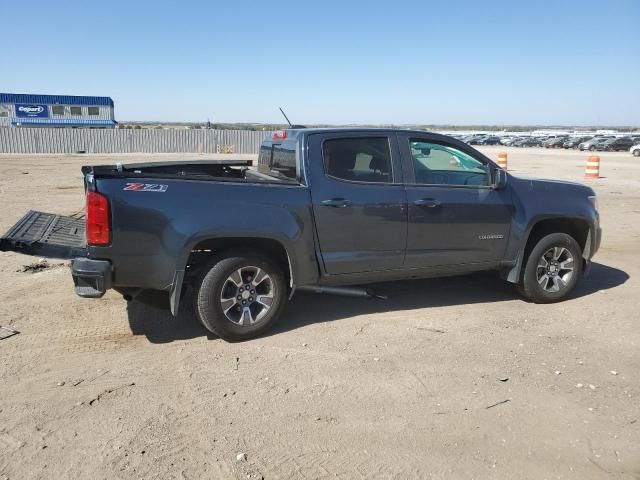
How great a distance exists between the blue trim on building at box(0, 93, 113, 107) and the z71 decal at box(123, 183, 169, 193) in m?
59.1

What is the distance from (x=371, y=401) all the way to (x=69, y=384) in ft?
6.98

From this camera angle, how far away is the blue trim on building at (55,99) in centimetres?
5525

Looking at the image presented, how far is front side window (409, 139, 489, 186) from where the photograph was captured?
5344mm

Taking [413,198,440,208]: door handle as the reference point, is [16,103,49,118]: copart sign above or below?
above

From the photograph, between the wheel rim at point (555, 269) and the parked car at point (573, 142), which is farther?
the parked car at point (573, 142)

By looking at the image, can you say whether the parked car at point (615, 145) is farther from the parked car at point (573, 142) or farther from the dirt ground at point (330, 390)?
the dirt ground at point (330, 390)

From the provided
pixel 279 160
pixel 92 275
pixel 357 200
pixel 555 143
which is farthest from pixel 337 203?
pixel 555 143

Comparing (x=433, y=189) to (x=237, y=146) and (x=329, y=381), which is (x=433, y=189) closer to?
(x=329, y=381)

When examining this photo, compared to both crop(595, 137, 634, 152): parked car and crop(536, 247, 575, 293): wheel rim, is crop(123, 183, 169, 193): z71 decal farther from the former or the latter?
crop(595, 137, 634, 152): parked car

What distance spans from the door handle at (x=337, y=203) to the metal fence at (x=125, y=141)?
35.4 metres

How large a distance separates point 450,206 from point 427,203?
27cm

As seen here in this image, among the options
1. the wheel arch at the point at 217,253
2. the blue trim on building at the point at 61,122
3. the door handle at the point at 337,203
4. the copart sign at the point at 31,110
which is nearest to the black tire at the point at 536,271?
the door handle at the point at 337,203

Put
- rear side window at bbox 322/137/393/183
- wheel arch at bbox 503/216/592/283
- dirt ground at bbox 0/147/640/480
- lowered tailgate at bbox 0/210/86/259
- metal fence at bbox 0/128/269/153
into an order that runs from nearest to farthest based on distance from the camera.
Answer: dirt ground at bbox 0/147/640/480, lowered tailgate at bbox 0/210/86/259, rear side window at bbox 322/137/393/183, wheel arch at bbox 503/216/592/283, metal fence at bbox 0/128/269/153

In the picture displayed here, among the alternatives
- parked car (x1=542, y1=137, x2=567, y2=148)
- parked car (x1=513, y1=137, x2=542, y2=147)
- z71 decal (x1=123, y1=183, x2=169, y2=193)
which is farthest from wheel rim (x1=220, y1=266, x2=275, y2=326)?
parked car (x1=513, y1=137, x2=542, y2=147)
